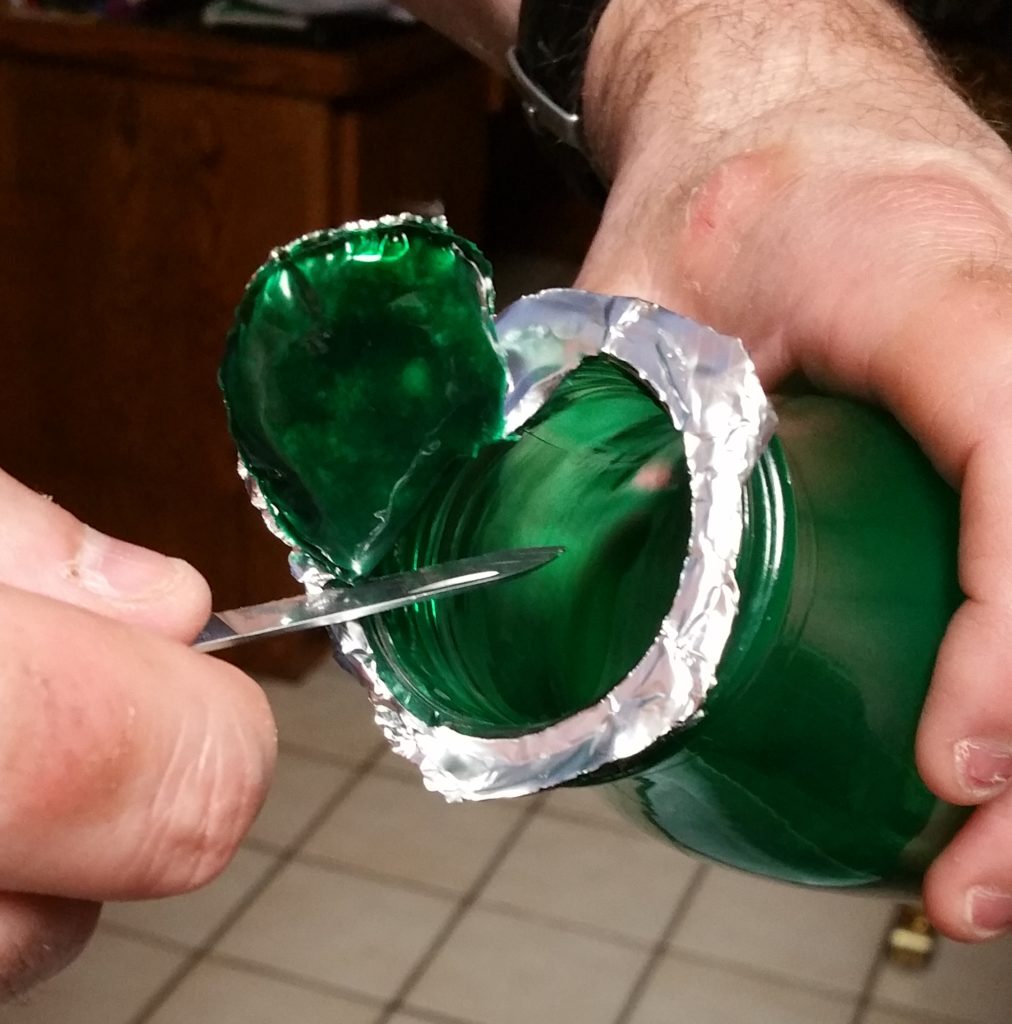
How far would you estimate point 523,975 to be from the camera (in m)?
1.26

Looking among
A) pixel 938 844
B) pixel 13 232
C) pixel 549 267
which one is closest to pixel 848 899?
pixel 549 267

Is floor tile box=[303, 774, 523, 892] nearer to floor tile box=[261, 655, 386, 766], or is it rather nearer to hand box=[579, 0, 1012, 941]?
floor tile box=[261, 655, 386, 766]

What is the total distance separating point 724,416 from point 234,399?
0.43ft

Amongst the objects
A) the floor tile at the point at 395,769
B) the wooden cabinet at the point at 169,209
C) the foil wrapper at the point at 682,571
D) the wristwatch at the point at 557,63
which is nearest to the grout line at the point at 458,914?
the floor tile at the point at 395,769

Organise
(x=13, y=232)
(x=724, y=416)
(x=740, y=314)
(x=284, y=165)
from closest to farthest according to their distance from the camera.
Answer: (x=724, y=416) < (x=740, y=314) < (x=284, y=165) < (x=13, y=232)

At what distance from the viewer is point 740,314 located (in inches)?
19.4

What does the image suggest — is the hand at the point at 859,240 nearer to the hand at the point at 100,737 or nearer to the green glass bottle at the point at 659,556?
the green glass bottle at the point at 659,556

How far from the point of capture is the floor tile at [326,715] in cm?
153

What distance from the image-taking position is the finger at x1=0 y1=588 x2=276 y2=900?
29 centimetres

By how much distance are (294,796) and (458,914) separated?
0.80ft

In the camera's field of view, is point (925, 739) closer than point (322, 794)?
Yes

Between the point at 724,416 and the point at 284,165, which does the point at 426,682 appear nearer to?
the point at 724,416

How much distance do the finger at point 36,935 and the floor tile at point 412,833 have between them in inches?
40.3

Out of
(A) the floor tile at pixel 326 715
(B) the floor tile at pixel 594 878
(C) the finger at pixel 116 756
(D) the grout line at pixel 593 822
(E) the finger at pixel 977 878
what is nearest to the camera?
(C) the finger at pixel 116 756
